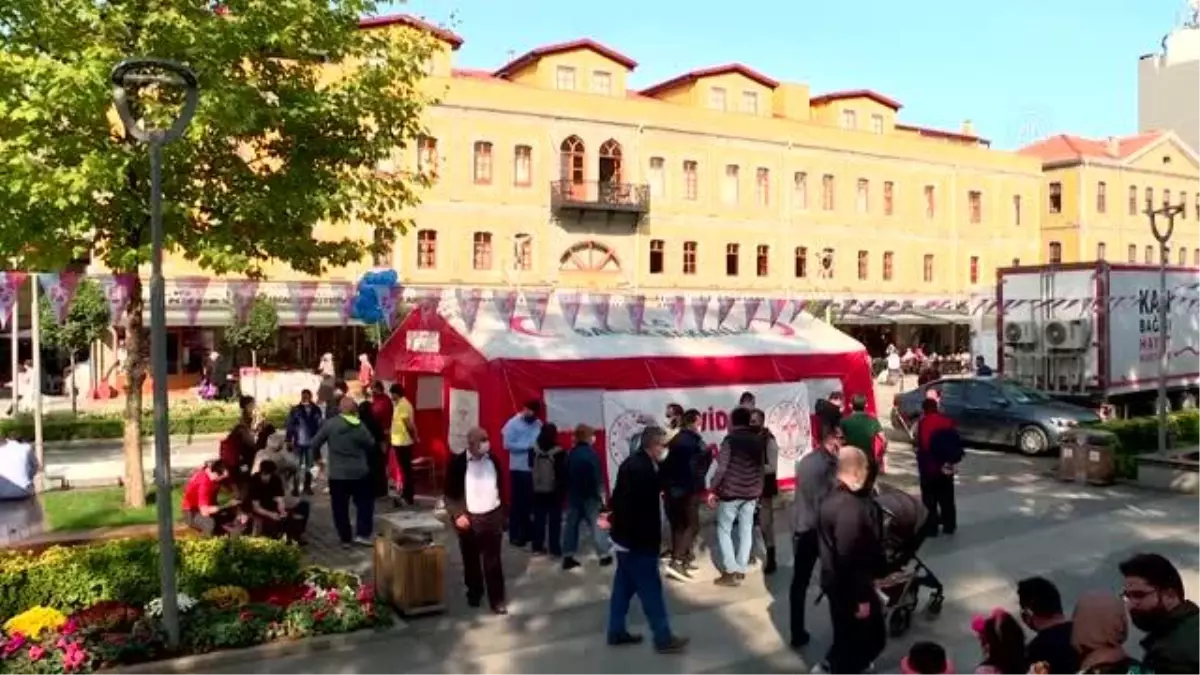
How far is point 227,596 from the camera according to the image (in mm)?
8805

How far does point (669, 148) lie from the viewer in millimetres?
42562

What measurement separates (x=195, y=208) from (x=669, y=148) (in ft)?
101

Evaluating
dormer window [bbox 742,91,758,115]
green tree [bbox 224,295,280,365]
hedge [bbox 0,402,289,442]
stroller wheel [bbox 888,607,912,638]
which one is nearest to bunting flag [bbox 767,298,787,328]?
stroller wheel [bbox 888,607,912,638]

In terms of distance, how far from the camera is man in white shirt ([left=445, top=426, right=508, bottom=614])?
9.40 m

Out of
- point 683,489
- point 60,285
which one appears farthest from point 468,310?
point 60,285

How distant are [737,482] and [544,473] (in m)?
2.39

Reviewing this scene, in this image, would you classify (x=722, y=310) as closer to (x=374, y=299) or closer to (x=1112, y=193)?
(x=374, y=299)

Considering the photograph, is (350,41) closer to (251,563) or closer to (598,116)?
(251,563)

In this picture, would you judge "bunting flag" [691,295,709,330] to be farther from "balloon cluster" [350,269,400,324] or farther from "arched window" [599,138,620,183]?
"arched window" [599,138,620,183]

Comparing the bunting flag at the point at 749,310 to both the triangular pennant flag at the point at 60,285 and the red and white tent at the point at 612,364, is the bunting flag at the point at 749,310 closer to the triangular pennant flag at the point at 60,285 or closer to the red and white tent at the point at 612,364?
the red and white tent at the point at 612,364

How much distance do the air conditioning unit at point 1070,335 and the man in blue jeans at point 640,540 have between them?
17.1 meters

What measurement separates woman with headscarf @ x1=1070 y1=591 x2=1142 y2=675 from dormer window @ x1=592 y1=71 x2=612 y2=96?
3965 centimetres

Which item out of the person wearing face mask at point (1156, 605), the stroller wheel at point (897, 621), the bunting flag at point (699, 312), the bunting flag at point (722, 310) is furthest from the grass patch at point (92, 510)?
the person wearing face mask at point (1156, 605)

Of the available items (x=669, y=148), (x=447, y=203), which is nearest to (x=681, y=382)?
(x=447, y=203)
